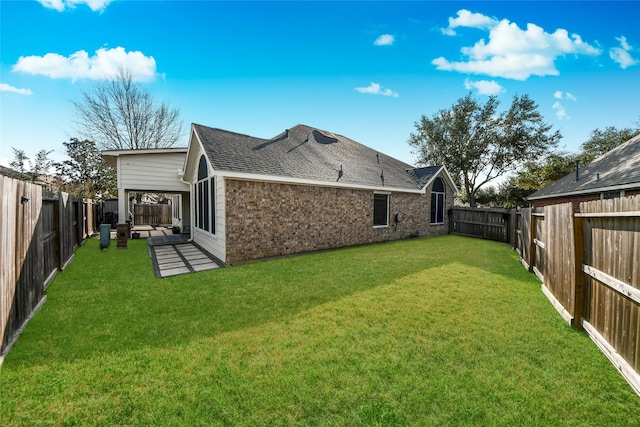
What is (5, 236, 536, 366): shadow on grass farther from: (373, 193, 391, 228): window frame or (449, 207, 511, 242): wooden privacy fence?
(449, 207, 511, 242): wooden privacy fence

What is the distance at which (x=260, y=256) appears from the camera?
26.7 feet

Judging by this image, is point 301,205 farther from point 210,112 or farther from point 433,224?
point 210,112

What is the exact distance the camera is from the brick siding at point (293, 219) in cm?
766

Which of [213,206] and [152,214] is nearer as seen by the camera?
[213,206]

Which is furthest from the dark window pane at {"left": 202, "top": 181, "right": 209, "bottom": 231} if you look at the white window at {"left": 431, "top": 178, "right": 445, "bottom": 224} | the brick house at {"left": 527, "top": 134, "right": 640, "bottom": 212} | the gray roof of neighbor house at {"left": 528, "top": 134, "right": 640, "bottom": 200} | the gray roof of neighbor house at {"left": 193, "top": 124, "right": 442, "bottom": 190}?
Answer: the gray roof of neighbor house at {"left": 528, "top": 134, "right": 640, "bottom": 200}

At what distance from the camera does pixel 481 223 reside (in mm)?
14516

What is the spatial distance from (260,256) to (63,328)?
488 centimetres

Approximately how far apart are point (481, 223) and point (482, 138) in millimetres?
12769

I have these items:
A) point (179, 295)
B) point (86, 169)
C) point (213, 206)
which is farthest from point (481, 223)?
point (86, 169)

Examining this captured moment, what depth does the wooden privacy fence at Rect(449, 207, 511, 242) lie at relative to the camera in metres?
13.4

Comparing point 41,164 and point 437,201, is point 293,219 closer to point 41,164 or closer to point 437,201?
point 437,201

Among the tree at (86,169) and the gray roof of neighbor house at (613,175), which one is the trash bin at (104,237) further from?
the gray roof of neighbor house at (613,175)

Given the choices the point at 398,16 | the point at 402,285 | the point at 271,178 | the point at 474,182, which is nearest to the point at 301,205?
the point at 271,178

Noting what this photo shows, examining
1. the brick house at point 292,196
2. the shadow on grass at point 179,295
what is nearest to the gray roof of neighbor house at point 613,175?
the shadow on grass at point 179,295
